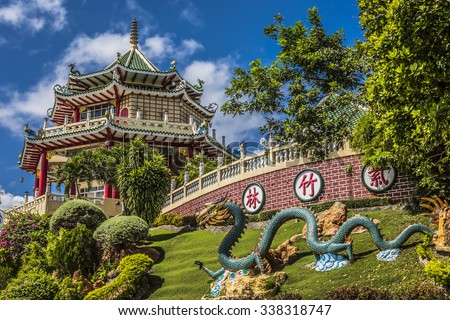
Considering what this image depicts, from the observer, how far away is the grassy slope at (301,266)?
1392 centimetres

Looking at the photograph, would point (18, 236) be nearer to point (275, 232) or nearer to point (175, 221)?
point (175, 221)

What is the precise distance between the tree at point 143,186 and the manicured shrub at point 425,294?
14.8 metres

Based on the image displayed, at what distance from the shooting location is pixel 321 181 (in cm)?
2142

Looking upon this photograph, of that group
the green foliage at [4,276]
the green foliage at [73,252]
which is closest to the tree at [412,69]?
the green foliage at [73,252]

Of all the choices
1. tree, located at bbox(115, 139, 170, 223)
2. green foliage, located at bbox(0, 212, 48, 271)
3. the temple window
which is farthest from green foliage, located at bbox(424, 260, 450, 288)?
the temple window

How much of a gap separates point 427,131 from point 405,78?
1384 mm

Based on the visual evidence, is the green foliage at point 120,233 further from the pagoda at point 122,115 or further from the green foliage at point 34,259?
the pagoda at point 122,115

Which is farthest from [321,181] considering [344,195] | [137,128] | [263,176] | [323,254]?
[137,128]

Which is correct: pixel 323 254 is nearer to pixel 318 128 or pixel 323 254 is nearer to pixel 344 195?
pixel 344 195

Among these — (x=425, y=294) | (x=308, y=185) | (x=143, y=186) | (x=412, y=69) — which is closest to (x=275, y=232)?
(x=425, y=294)

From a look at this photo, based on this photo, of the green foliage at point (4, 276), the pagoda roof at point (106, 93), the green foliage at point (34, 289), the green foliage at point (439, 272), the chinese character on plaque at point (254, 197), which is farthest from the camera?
the pagoda roof at point (106, 93)

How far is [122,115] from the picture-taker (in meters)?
41.4

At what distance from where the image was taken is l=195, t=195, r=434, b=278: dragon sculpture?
1501 cm

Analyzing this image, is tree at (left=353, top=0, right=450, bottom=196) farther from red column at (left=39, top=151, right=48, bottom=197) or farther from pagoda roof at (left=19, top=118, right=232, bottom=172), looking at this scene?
red column at (left=39, top=151, right=48, bottom=197)
